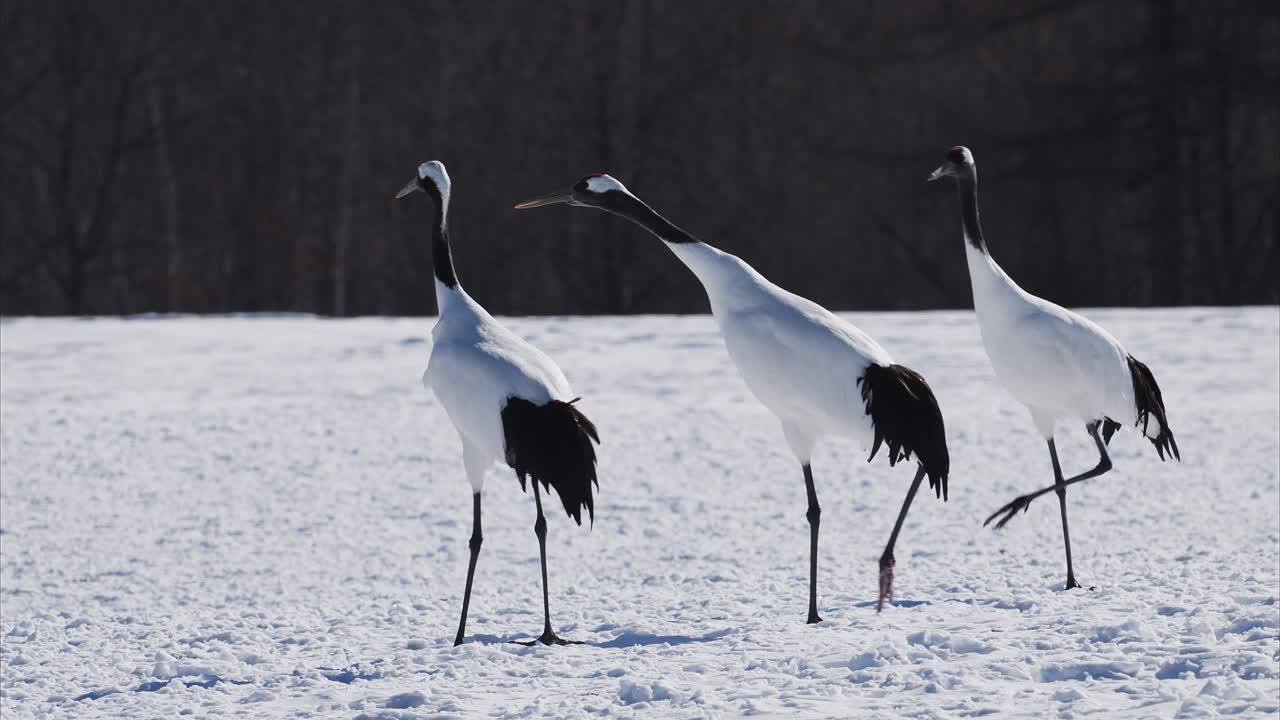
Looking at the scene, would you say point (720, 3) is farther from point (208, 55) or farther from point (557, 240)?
point (208, 55)

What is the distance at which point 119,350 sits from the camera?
472 inches

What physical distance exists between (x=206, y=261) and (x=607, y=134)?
191 inches

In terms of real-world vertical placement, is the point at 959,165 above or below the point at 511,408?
above

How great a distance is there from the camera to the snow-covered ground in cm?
474

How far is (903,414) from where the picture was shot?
4848 millimetres

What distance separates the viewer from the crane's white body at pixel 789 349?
16.0 feet

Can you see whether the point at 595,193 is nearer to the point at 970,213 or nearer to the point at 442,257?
the point at 442,257

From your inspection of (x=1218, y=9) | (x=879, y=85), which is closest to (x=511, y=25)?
(x=879, y=85)

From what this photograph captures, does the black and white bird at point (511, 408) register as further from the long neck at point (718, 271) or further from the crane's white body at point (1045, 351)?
the crane's white body at point (1045, 351)

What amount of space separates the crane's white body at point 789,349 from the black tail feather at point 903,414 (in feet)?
0.11

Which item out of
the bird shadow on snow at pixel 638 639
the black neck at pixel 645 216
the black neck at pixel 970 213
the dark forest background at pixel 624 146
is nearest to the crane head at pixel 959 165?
the black neck at pixel 970 213

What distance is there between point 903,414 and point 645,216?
1.07 metres

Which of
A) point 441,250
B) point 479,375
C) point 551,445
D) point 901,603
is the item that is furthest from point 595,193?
point 901,603

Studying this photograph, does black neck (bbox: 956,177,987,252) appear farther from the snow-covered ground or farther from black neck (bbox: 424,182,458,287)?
black neck (bbox: 424,182,458,287)
